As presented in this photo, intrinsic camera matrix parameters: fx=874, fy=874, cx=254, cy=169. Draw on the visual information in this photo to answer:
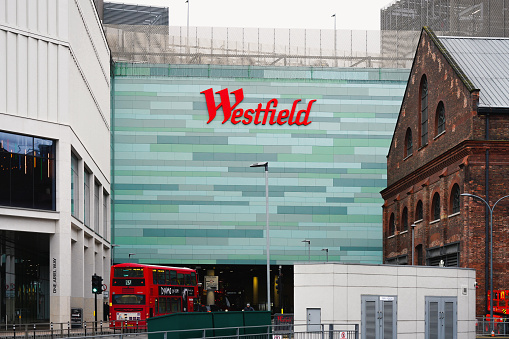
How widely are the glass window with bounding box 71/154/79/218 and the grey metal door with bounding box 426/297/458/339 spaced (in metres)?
28.5

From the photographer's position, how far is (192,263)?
83.4m

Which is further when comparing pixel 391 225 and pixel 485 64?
pixel 391 225

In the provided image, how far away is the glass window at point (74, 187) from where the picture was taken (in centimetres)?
5522

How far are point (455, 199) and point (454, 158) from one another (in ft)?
8.60

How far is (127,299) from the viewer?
1832 inches

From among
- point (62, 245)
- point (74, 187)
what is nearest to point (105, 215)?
point (74, 187)

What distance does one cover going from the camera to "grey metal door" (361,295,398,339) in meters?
30.7

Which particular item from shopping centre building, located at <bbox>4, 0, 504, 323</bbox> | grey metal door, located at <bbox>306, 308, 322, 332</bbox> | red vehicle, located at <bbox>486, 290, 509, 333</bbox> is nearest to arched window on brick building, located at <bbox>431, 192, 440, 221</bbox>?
red vehicle, located at <bbox>486, 290, 509, 333</bbox>

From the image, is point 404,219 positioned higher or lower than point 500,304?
higher

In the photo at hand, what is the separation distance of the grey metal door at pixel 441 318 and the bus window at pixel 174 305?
62.5 ft

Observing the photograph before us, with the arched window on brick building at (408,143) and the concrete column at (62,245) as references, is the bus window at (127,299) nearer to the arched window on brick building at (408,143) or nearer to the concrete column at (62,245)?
the concrete column at (62,245)

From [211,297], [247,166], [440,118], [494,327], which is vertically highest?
[440,118]

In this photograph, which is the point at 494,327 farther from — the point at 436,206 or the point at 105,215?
the point at 105,215

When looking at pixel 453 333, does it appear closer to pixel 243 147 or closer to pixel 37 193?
pixel 37 193
